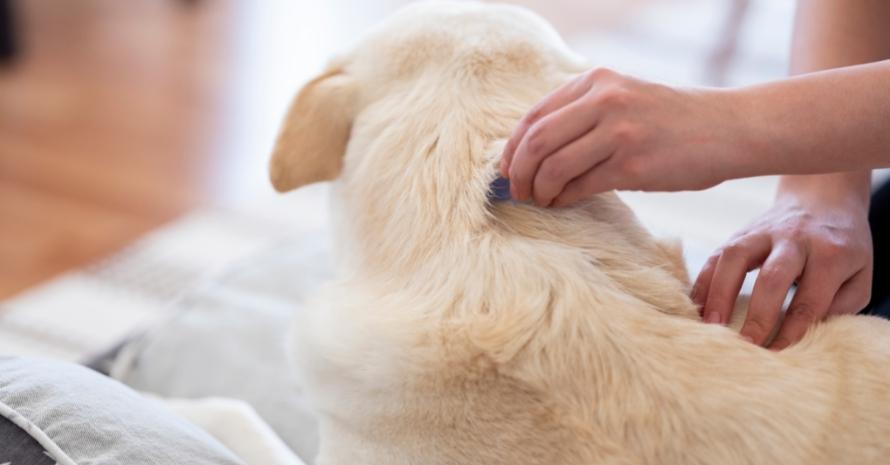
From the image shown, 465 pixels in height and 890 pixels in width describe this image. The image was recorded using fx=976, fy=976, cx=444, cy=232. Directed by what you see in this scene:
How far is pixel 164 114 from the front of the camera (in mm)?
2668

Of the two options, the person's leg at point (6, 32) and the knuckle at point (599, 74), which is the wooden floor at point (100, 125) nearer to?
the person's leg at point (6, 32)

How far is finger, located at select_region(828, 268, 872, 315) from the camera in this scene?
0.88 m

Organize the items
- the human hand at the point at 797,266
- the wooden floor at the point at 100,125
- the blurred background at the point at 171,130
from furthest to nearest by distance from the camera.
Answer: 1. the wooden floor at the point at 100,125
2. the blurred background at the point at 171,130
3. the human hand at the point at 797,266

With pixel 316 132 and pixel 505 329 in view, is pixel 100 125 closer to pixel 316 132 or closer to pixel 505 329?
pixel 316 132

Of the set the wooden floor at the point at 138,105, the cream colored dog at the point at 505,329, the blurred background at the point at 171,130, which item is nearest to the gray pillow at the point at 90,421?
the cream colored dog at the point at 505,329

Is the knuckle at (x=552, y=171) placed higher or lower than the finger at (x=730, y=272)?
higher

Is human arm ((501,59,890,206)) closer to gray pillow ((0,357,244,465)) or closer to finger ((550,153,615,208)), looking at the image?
finger ((550,153,615,208))

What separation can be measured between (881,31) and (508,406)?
0.68 m

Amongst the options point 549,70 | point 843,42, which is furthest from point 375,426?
point 843,42

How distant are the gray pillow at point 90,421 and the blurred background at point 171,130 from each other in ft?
1.99

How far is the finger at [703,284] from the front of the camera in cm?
86

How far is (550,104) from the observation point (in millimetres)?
795

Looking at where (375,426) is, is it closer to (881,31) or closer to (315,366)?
(315,366)

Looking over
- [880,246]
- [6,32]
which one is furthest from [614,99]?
[6,32]
